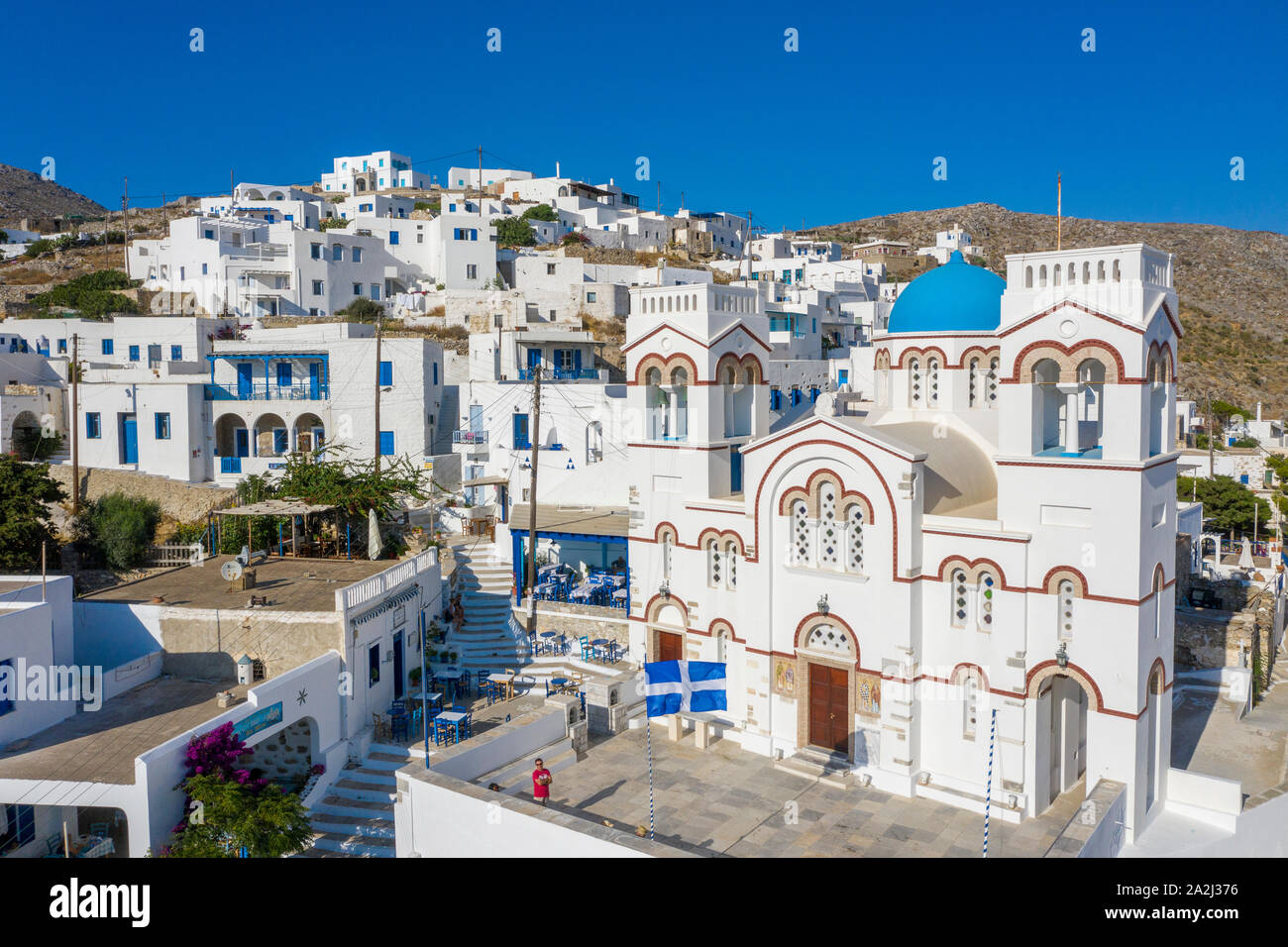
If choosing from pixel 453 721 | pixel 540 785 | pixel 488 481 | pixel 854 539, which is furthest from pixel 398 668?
pixel 854 539

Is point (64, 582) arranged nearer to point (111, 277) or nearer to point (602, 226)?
point (111, 277)

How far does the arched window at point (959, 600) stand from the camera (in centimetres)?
1758

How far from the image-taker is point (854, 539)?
730 inches

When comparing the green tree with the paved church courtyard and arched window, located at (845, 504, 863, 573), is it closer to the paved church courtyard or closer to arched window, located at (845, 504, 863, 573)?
the paved church courtyard

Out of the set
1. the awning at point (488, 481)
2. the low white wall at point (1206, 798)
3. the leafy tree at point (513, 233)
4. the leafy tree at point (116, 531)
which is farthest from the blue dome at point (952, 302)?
the leafy tree at point (513, 233)

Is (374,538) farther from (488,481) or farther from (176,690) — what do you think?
(176,690)

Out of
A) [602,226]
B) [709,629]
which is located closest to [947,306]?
[709,629]

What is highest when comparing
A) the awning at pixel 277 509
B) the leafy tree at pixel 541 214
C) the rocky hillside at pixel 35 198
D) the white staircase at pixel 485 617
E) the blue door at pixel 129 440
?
the rocky hillside at pixel 35 198

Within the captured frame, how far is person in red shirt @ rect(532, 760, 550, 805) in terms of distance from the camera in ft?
56.1

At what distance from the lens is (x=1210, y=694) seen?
23906mm

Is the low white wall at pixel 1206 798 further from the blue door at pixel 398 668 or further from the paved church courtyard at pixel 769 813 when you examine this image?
the blue door at pixel 398 668

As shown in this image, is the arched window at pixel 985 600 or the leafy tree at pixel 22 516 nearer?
the arched window at pixel 985 600

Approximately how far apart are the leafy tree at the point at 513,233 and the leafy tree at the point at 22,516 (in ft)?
157
